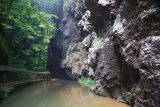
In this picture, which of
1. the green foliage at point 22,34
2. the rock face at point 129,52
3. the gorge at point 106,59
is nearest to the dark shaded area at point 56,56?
the green foliage at point 22,34

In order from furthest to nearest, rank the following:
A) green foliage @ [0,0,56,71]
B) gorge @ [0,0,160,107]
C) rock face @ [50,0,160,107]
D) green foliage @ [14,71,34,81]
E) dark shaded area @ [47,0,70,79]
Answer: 1. dark shaded area @ [47,0,70,79]
2. green foliage @ [0,0,56,71]
3. green foliage @ [14,71,34,81]
4. gorge @ [0,0,160,107]
5. rock face @ [50,0,160,107]

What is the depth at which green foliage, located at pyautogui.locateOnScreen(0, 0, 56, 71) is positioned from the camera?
18844mm

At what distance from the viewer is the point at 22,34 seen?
24.7m

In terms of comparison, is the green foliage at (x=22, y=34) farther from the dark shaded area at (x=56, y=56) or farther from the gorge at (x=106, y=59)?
the dark shaded area at (x=56, y=56)

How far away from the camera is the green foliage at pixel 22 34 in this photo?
61.8 feet

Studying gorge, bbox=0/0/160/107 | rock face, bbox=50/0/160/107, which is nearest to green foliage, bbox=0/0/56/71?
gorge, bbox=0/0/160/107

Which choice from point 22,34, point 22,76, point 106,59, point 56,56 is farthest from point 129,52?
point 56,56

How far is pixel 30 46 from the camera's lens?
2822cm

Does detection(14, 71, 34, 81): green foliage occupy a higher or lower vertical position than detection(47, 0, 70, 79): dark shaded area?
lower

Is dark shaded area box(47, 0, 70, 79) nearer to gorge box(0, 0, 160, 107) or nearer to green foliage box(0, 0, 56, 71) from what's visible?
green foliage box(0, 0, 56, 71)

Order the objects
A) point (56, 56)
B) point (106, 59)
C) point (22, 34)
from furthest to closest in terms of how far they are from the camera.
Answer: point (56, 56), point (22, 34), point (106, 59)

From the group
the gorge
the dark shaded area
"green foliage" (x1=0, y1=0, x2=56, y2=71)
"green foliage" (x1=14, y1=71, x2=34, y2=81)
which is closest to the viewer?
the gorge

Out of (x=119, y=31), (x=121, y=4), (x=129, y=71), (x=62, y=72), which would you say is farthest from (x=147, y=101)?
(x=62, y=72)

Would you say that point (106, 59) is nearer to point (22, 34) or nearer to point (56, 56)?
point (22, 34)
